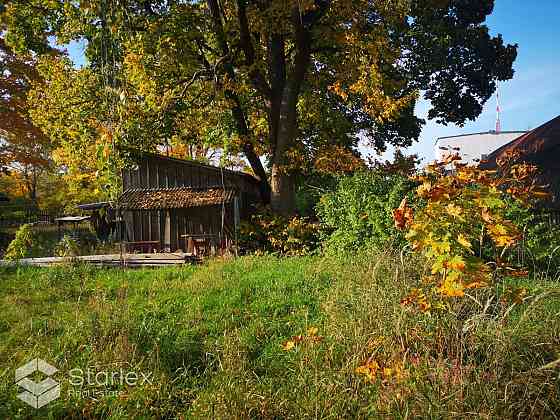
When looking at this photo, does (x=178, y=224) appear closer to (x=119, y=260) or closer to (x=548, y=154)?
(x=119, y=260)

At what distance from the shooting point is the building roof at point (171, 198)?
49.6ft

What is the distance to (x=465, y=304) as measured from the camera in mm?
4344

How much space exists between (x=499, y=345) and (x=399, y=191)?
21.2 ft

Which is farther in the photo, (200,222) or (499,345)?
(200,222)

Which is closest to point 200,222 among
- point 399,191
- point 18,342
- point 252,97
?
point 252,97

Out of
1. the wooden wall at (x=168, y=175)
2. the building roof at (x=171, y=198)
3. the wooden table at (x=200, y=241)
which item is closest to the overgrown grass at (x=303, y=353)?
the wooden table at (x=200, y=241)

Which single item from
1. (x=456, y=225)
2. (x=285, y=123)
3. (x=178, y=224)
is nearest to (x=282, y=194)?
(x=285, y=123)

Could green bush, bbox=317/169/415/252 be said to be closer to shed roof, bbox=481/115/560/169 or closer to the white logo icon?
the white logo icon

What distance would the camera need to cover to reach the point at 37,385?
377 centimetres

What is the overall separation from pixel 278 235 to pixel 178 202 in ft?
14.8

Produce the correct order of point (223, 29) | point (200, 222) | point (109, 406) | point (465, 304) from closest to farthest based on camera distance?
point (109, 406)
point (465, 304)
point (223, 29)
point (200, 222)

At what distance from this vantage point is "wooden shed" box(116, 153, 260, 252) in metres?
15.4

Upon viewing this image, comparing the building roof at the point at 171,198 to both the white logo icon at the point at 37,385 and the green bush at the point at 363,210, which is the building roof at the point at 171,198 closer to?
the green bush at the point at 363,210

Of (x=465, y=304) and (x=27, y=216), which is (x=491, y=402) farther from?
(x=27, y=216)
